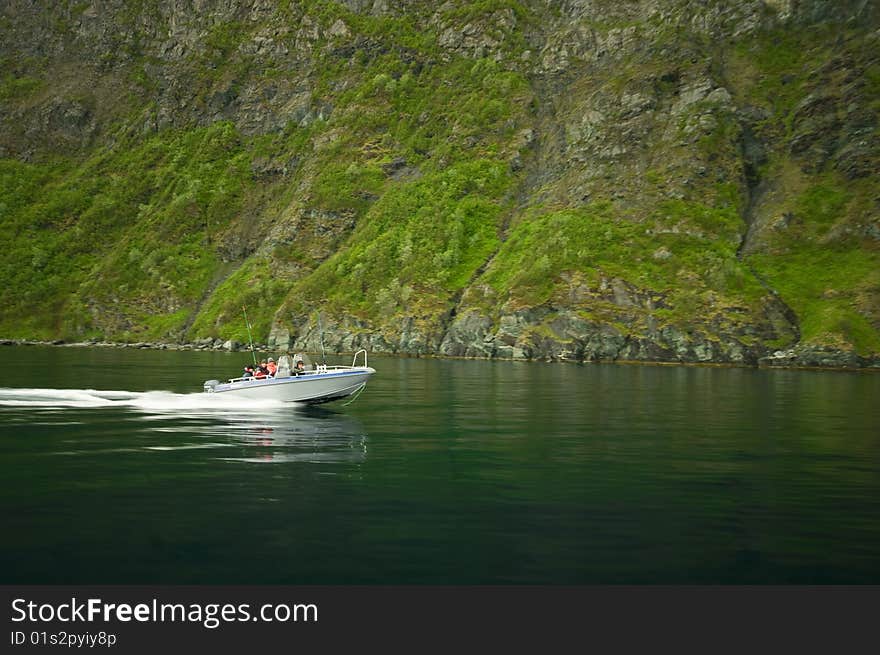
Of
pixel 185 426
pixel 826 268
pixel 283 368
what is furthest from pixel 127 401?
pixel 826 268

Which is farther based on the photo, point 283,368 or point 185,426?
point 283,368

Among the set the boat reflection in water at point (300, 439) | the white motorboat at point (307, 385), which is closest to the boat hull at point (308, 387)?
the white motorboat at point (307, 385)

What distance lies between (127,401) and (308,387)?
569 inches

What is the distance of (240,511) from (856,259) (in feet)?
540

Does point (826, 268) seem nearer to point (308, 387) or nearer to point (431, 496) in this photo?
point (308, 387)

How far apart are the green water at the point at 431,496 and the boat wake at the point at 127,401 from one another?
494 mm

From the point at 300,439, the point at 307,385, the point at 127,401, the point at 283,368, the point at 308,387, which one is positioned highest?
the point at 283,368

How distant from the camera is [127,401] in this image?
2061 inches

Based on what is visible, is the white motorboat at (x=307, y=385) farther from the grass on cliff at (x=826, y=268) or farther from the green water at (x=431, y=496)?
the grass on cliff at (x=826, y=268)

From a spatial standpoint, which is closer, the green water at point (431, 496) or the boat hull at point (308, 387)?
the green water at point (431, 496)

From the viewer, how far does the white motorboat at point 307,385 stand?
1874 inches

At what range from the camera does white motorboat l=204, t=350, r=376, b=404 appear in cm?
4759

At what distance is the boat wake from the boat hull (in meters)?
0.64

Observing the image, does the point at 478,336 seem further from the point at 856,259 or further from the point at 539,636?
the point at 539,636
